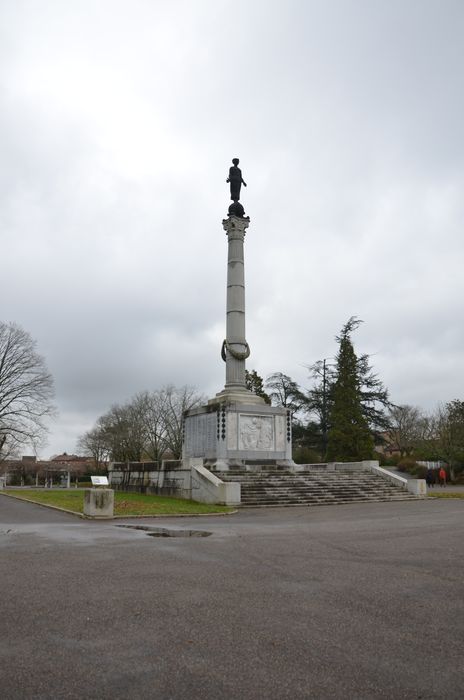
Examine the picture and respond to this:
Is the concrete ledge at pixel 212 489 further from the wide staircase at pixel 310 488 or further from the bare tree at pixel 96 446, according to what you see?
the bare tree at pixel 96 446

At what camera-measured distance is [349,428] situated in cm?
4372

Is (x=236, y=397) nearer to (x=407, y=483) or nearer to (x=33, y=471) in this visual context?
(x=407, y=483)

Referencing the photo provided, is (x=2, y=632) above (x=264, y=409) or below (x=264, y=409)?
below

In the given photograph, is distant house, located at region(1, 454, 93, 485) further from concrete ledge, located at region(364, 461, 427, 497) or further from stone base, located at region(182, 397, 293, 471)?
concrete ledge, located at region(364, 461, 427, 497)

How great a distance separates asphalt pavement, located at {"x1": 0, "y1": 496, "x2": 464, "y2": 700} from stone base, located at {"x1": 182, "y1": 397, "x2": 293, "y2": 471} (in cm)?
1556

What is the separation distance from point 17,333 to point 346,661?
42443 millimetres

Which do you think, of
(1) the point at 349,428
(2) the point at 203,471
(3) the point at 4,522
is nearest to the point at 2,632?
(3) the point at 4,522

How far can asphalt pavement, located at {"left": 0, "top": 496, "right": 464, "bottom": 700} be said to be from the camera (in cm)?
391

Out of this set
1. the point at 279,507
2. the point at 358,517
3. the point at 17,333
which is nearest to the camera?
the point at 358,517

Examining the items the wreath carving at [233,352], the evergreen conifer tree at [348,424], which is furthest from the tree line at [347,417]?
the wreath carving at [233,352]

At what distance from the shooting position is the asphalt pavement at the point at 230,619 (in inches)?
154

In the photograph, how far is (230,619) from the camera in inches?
210

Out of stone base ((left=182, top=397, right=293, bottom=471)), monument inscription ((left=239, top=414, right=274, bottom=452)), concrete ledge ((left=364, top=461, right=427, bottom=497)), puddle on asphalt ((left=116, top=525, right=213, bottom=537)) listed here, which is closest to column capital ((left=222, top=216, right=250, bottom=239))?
stone base ((left=182, top=397, right=293, bottom=471))

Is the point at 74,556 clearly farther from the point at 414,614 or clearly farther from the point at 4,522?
the point at 4,522
